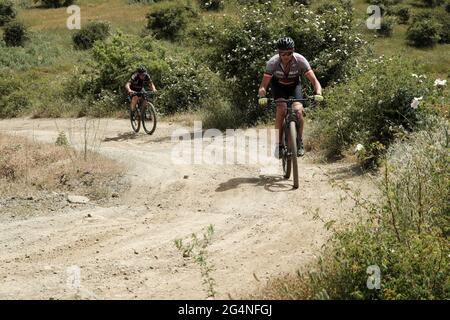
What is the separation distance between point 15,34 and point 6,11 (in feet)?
30.3

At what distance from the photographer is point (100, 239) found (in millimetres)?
7145

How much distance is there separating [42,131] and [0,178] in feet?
26.6

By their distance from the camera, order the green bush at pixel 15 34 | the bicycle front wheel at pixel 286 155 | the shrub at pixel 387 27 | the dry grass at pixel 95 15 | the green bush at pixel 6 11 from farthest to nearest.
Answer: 1. the shrub at pixel 387 27
2. the dry grass at pixel 95 15
3. the green bush at pixel 6 11
4. the green bush at pixel 15 34
5. the bicycle front wheel at pixel 286 155

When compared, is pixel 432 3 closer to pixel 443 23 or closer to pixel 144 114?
pixel 443 23

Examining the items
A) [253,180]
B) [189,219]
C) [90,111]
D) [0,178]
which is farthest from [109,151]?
[90,111]

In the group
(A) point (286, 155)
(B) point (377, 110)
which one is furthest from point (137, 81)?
(B) point (377, 110)

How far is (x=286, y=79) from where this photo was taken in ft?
30.0

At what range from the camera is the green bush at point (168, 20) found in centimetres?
4962

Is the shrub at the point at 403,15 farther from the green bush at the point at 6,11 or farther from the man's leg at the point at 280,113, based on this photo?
the man's leg at the point at 280,113

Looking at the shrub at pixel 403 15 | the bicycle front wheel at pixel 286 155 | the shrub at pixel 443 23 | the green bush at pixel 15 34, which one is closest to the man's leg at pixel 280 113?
the bicycle front wheel at pixel 286 155

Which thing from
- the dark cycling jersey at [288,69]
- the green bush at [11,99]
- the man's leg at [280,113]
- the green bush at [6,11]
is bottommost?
the green bush at [11,99]

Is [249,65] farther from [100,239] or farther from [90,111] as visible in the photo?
[100,239]

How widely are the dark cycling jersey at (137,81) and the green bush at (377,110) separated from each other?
19.4 ft

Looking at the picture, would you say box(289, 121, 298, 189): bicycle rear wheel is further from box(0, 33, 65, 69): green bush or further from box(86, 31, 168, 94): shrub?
box(0, 33, 65, 69): green bush
